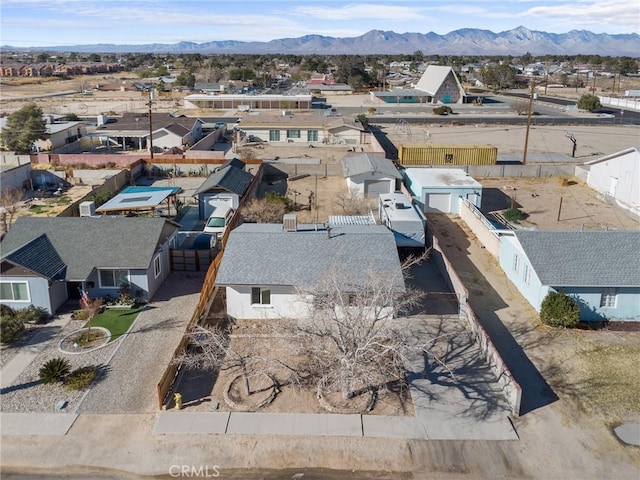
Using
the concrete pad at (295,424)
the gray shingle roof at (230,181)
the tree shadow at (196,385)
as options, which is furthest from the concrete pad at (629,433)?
the gray shingle roof at (230,181)

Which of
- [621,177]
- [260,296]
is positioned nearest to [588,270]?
[260,296]

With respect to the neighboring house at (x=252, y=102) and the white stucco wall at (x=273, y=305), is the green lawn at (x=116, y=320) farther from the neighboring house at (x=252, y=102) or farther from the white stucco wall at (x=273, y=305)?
the neighboring house at (x=252, y=102)

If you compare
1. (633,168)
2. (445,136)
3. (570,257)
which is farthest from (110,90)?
(570,257)

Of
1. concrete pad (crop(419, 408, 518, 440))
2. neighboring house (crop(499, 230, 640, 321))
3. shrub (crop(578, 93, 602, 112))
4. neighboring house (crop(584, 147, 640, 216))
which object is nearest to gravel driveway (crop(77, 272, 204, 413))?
concrete pad (crop(419, 408, 518, 440))

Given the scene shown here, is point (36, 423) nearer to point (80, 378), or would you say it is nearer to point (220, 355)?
point (80, 378)

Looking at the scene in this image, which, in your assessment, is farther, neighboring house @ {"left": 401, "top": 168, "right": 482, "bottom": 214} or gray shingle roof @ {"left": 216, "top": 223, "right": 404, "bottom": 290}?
neighboring house @ {"left": 401, "top": 168, "right": 482, "bottom": 214}

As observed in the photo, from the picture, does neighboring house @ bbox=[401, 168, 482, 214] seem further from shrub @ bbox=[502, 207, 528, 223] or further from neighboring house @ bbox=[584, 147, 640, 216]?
neighboring house @ bbox=[584, 147, 640, 216]
